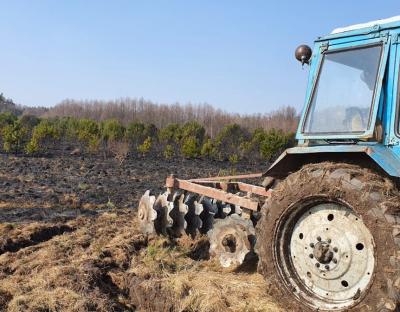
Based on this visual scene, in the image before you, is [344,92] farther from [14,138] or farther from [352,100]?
[14,138]

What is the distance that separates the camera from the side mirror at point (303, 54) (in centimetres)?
451

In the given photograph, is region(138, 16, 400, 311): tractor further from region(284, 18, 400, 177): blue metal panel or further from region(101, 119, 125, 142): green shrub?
region(101, 119, 125, 142): green shrub

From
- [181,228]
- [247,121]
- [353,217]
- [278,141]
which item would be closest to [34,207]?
[181,228]

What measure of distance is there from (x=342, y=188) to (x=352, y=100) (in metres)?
0.92

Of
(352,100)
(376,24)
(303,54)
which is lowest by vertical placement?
(352,100)

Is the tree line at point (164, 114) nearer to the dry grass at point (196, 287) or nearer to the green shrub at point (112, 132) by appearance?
the green shrub at point (112, 132)

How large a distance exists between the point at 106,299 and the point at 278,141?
26803mm

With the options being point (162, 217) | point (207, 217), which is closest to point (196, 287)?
point (162, 217)

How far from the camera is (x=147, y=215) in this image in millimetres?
6648

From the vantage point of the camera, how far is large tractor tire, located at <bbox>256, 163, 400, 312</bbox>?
10.6 feet

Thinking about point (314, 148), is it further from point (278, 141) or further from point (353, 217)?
point (278, 141)

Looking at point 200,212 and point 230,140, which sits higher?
point 200,212

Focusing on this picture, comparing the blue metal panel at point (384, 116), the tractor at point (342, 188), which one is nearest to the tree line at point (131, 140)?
the tractor at point (342, 188)

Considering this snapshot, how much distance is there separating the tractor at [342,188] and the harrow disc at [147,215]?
255 cm
